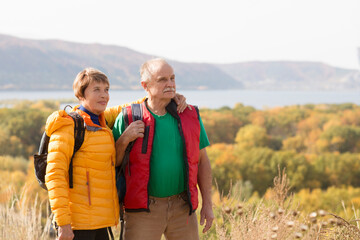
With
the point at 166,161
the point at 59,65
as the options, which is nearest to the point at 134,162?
the point at 166,161

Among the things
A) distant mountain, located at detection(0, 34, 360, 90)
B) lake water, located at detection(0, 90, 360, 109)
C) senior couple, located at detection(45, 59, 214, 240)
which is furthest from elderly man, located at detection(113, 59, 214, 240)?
distant mountain, located at detection(0, 34, 360, 90)

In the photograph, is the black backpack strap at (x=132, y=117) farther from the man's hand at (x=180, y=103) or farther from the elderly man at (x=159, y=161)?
the man's hand at (x=180, y=103)

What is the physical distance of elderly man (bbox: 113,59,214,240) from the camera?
2562 mm

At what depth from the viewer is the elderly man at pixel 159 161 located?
2562 millimetres

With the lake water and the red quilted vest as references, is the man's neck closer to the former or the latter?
the red quilted vest

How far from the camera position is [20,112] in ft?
76.7

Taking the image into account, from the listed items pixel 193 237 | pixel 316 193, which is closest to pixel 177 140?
pixel 193 237

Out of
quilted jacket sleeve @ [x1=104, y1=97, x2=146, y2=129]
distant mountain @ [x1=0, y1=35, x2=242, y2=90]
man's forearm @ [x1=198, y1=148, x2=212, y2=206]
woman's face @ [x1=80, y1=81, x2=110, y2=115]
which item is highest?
distant mountain @ [x1=0, y1=35, x2=242, y2=90]

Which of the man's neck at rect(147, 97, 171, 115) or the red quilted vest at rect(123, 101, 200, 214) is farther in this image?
the man's neck at rect(147, 97, 171, 115)

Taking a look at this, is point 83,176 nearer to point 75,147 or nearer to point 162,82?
point 75,147

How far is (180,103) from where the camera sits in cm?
269

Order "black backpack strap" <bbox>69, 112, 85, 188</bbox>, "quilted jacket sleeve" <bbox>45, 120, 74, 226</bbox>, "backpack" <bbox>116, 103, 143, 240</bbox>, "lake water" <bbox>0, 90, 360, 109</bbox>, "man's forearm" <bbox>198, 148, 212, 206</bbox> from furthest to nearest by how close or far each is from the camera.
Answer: "lake water" <bbox>0, 90, 360, 109</bbox> < "man's forearm" <bbox>198, 148, 212, 206</bbox> < "backpack" <bbox>116, 103, 143, 240</bbox> < "black backpack strap" <bbox>69, 112, 85, 188</bbox> < "quilted jacket sleeve" <bbox>45, 120, 74, 226</bbox>

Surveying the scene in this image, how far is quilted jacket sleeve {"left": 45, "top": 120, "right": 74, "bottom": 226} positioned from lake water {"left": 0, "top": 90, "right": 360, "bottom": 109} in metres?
13.6

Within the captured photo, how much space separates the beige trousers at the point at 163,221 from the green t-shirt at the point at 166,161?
67 mm
